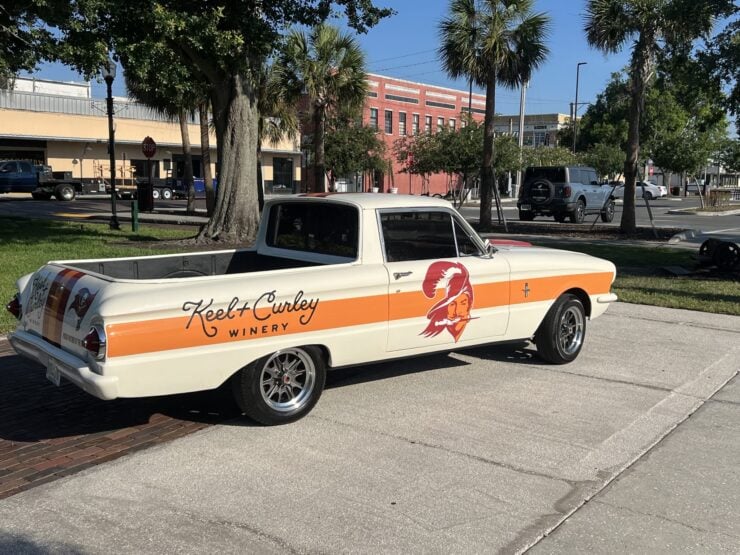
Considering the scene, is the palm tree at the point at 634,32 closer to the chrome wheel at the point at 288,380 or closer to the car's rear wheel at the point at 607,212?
the car's rear wheel at the point at 607,212

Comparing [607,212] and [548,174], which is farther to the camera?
[607,212]

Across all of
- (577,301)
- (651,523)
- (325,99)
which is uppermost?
(325,99)

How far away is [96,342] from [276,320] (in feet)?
3.75

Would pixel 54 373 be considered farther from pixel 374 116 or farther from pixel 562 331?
pixel 374 116

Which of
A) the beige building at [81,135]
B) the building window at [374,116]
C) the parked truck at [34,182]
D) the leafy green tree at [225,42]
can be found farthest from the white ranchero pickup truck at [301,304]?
the building window at [374,116]

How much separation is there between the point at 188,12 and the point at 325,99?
39.7 ft

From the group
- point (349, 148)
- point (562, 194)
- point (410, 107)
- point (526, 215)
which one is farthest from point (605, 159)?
point (562, 194)

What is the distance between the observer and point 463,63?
21828mm

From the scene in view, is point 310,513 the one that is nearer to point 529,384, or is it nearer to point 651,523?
point 651,523

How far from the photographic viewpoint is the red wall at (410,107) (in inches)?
2194

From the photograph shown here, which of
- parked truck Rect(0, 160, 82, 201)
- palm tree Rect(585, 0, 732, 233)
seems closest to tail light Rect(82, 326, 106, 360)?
palm tree Rect(585, 0, 732, 233)

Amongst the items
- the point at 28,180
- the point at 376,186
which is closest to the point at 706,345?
the point at 28,180

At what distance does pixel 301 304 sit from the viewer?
16.3ft

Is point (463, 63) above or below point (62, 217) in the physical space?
above
